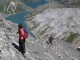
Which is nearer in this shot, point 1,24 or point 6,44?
point 6,44

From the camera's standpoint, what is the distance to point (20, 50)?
31.5m

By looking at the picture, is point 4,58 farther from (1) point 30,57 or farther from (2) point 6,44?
(1) point 30,57

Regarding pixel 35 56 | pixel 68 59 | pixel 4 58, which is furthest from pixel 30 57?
pixel 68 59

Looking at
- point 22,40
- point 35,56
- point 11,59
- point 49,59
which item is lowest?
point 49,59

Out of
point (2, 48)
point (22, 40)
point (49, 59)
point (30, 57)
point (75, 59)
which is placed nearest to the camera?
point (22, 40)

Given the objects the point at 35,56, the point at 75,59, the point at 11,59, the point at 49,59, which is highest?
the point at 11,59

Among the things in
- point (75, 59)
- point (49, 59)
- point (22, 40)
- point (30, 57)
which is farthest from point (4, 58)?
point (75, 59)

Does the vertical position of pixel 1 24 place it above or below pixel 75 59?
above

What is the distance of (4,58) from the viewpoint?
1125 inches

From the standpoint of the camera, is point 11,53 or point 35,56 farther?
point 35,56

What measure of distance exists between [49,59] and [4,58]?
14.2 meters

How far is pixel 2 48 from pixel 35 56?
26.7 ft

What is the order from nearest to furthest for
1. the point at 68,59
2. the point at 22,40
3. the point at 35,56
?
the point at 22,40 → the point at 35,56 → the point at 68,59

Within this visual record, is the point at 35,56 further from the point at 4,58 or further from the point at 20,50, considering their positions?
the point at 4,58
